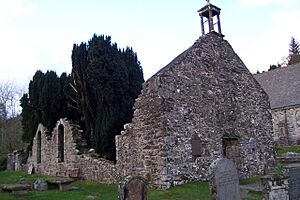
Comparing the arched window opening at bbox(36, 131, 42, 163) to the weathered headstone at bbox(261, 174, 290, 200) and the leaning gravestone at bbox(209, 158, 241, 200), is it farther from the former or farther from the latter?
the weathered headstone at bbox(261, 174, 290, 200)

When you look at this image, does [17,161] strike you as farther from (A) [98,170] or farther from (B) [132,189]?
(B) [132,189]

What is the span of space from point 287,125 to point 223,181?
86.2ft

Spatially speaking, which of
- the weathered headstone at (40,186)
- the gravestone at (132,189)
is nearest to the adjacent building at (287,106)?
the weathered headstone at (40,186)

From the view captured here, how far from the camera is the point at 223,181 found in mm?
7676

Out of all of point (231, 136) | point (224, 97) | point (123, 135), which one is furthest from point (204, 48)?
point (123, 135)

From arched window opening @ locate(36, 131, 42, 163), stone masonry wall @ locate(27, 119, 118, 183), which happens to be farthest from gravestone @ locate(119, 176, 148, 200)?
arched window opening @ locate(36, 131, 42, 163)

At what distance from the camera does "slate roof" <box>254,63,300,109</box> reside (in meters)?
31.0

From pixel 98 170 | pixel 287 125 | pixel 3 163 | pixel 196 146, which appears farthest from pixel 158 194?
pixel 3 163

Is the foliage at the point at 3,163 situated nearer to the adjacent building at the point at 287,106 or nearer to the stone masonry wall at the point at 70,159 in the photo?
the stone masonry wall at the point at 70,159

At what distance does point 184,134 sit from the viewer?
1259cm

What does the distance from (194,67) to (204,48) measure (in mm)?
1319

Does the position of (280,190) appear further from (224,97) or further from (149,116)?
(224,97)

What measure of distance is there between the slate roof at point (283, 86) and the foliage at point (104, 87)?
59.3ft

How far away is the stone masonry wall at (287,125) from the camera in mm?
30656
